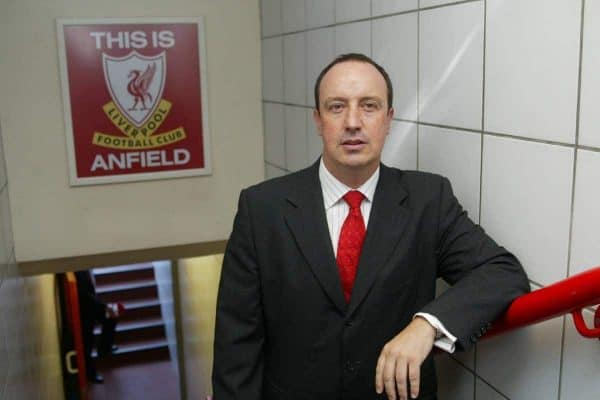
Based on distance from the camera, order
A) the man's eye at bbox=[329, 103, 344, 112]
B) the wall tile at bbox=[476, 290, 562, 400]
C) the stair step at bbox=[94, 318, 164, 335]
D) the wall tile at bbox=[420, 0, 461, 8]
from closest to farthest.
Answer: the wall tile at bbox=[476, 290, 562, 400] < the man's eye at bbox=[329, 103, 344, 112] < the wall tile at bbox=[420, 0, 461, 8] < the stair step at bbox=[94, 318, 164, 335]

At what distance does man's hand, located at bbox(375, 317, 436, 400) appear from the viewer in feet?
3.20

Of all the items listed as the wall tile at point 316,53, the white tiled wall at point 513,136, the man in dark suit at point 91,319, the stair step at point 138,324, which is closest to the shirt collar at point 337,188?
the white tiled wall at point 513,136

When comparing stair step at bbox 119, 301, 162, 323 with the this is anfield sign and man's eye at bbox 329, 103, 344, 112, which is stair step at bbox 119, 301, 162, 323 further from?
man's eye at bbox 329, 103, 344, 112

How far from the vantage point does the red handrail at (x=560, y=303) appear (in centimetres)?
89

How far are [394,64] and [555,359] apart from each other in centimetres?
83

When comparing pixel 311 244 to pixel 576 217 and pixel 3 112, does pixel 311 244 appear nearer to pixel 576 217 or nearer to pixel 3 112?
pixel 576 217

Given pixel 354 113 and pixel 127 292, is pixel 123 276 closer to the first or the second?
pixel 127 292

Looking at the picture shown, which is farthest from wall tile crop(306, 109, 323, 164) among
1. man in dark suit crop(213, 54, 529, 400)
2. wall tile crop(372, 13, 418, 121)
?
man in dark suit crop(213, 54, 529, 400)

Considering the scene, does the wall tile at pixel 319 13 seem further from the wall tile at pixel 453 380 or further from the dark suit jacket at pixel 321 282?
the wall tile at pixel 453 380

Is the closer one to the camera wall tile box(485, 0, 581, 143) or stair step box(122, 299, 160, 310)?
wall tile box(485, 0, 581, 143)

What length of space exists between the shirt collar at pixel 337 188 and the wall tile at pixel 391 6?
46 centimetres

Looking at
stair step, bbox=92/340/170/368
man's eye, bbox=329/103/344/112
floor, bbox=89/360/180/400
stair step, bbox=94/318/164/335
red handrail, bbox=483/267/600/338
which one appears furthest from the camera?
stair step, bbox=94/318/164/335

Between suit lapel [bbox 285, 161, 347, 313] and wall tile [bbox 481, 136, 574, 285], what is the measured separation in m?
0.34

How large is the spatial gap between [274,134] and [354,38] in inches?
31.3
